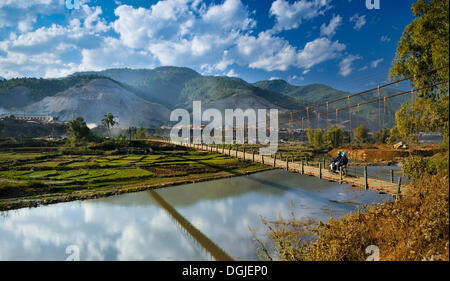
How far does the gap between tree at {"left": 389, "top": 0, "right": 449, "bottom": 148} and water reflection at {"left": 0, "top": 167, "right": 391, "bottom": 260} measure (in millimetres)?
2910

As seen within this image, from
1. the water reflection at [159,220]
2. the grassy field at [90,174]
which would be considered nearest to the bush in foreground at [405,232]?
the water reflection at [159,220]

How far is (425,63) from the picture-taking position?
7590mm

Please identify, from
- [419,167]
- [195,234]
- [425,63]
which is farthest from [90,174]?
[425,63]

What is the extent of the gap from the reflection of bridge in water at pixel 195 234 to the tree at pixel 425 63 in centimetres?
822

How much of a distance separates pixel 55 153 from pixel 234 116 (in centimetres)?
7674

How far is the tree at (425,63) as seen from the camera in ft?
19.7

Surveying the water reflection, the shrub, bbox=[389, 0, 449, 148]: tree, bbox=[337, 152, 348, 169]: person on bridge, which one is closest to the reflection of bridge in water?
the water reflection

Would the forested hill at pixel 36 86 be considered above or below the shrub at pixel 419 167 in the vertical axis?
above

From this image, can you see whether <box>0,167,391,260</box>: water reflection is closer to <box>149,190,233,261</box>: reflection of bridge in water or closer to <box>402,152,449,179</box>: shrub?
<box>149,190,233,261</box>: reflection of bridge in water

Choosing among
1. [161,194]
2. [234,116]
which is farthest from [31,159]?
[234,116]

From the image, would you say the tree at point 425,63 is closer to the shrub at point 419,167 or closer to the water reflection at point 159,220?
the shrub at point 419,167

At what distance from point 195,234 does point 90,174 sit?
14251 mm
